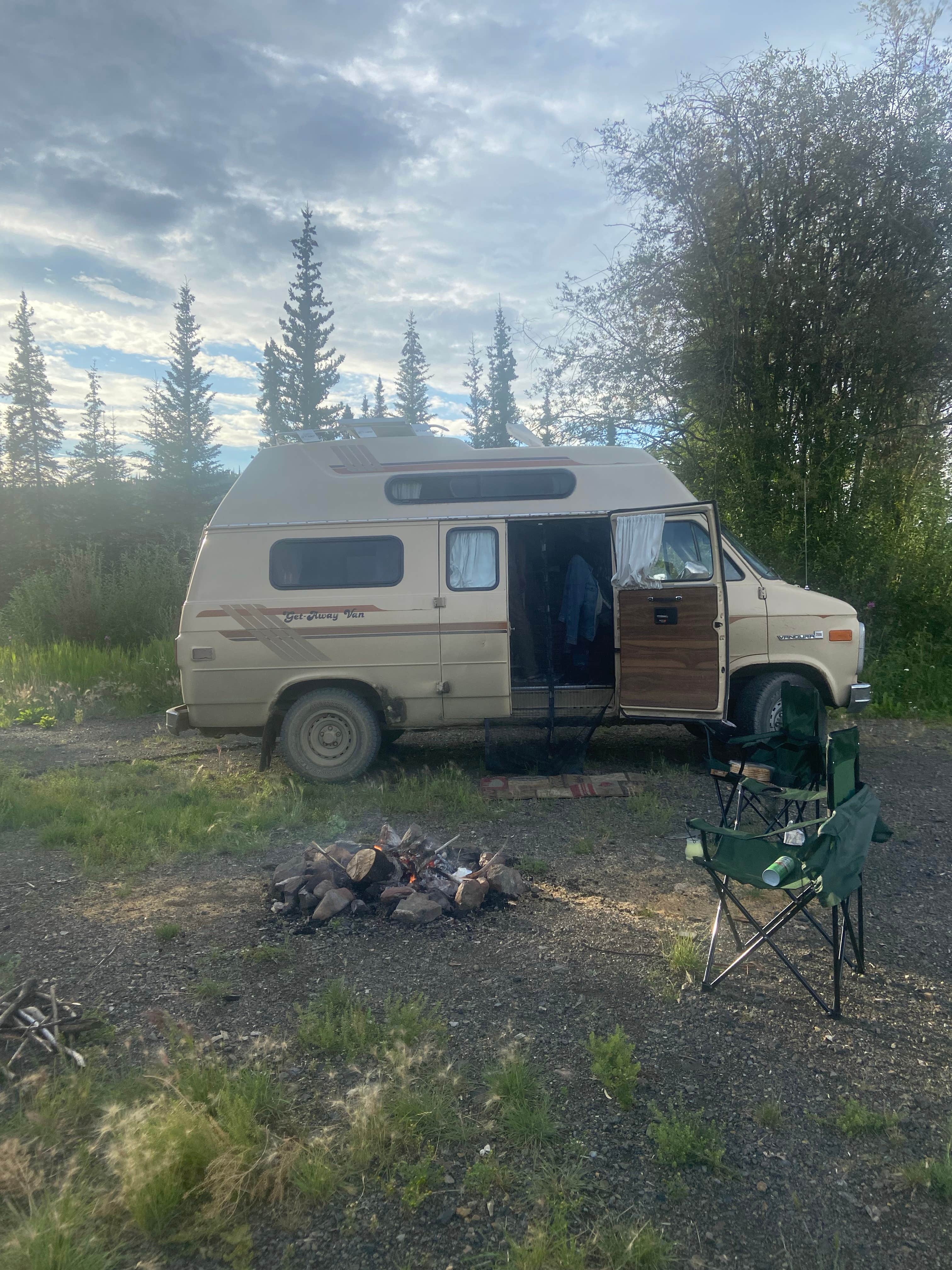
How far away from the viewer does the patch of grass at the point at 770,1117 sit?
276 centimetres

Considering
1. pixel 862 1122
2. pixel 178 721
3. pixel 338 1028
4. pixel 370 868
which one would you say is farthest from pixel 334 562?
pixel 862 1122

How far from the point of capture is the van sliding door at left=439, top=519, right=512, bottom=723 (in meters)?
7.20

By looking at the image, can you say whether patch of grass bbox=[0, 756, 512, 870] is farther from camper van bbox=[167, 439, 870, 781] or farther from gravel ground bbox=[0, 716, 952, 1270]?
camper van bbox=[167, 439, 870, 781]

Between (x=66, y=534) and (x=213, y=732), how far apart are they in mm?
26548

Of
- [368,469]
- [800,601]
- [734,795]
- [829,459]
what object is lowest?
[734,795]

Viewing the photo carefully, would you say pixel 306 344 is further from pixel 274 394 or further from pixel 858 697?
pixel 858 697

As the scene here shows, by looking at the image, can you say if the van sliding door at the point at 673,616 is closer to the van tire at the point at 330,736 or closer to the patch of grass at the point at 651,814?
the patch of grass at the point at 651,814

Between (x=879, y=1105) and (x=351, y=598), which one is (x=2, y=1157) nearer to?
(x=879, y=1105)

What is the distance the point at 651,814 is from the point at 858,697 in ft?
8.00

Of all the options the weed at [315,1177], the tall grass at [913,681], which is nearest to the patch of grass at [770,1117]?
the weed at [315,1177]

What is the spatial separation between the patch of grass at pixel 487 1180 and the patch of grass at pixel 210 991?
4.95 feet

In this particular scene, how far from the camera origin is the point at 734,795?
15.7 feet

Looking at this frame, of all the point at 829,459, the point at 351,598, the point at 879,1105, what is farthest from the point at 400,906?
the point at 829,459

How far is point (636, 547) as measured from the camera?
707cm
